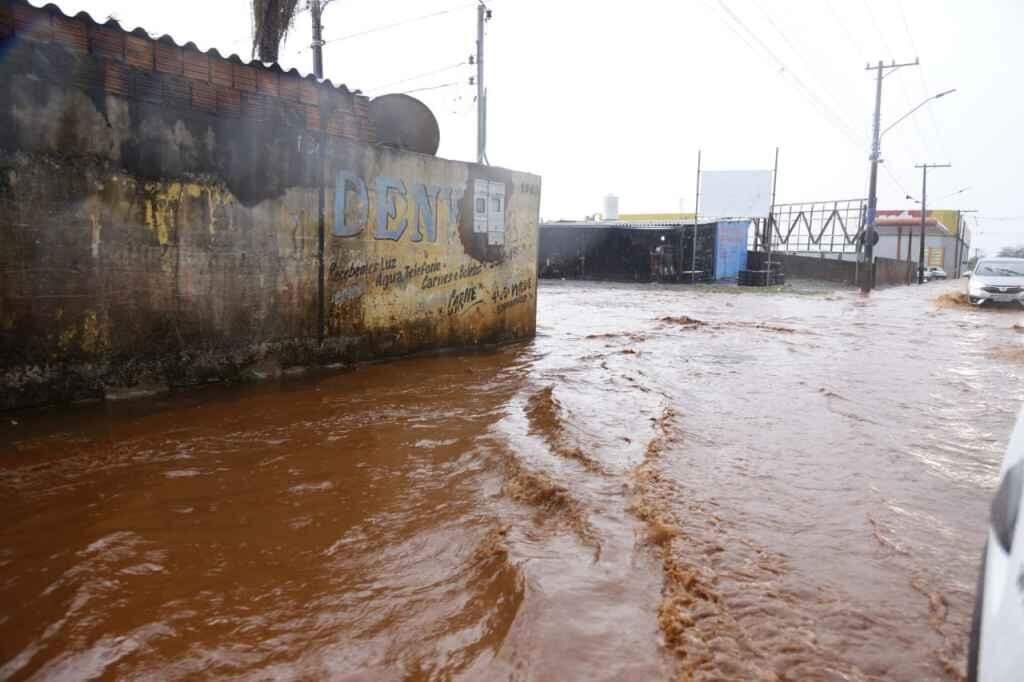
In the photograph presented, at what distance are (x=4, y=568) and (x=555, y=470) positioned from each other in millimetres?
2871

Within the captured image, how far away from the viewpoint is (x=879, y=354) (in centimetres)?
1040

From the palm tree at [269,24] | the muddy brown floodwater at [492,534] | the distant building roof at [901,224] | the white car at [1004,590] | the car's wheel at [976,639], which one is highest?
the distant building roof at [901,224]

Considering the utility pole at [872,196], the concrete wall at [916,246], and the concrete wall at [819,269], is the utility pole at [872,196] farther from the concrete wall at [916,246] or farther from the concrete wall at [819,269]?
the concrete wall at [916,246]

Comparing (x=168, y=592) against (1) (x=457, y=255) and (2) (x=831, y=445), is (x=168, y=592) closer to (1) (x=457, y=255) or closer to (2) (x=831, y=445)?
(2) (x=831, y=445)

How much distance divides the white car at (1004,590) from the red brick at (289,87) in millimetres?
6814

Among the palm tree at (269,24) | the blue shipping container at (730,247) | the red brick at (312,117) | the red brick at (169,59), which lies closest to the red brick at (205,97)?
the red brick at (169,59)

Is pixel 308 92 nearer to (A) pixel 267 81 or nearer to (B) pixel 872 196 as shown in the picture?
(A) pixel 267 81

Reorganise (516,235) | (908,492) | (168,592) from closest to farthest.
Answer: (168,592) < (908,492) < (516,235)

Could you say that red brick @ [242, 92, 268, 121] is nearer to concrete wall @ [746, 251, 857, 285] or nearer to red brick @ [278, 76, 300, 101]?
red brick @ [278, 76, 300, 101]

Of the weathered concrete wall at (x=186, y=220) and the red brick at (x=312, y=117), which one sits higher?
the red brick at (x=312, y=117)

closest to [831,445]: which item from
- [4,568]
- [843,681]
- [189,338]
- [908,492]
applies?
[908,492]

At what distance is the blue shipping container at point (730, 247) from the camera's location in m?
30.8

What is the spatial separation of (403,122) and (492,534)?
6313mm

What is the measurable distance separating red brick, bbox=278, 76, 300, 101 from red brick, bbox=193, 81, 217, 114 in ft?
2.43
